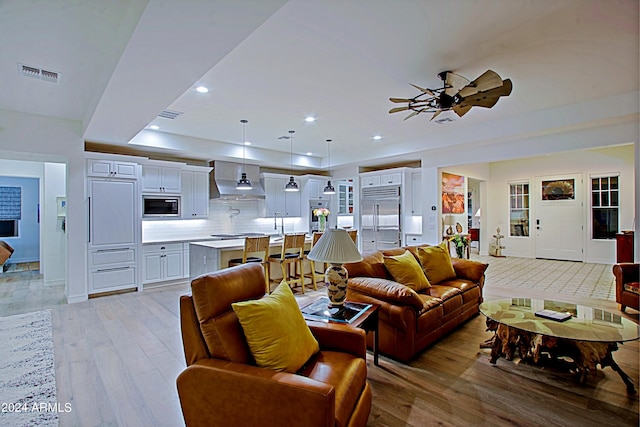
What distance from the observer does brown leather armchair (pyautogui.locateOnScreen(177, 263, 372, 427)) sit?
1383 millimetres

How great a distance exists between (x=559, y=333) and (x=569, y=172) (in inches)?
305

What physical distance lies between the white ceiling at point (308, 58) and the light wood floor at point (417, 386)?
8.45ft

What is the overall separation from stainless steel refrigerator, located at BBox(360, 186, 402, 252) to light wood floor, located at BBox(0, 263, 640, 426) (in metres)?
3.67

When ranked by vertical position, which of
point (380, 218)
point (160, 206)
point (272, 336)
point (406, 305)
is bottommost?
point (406, 305)

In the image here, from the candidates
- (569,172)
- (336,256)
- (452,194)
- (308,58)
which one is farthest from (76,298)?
(569,172)

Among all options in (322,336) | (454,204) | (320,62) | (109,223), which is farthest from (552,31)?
(109,223)

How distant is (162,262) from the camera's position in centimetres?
592

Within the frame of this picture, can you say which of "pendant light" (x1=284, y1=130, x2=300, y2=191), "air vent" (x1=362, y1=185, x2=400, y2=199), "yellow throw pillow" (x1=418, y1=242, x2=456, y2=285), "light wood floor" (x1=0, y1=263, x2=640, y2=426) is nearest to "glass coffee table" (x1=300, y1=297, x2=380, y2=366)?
"light wood floor" (x1=0, y1=263, x2=640, y2=426)

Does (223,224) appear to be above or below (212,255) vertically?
above

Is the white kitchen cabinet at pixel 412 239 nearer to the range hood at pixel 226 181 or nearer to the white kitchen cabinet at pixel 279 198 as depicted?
the white kitchen cabinet at pixel 279 198

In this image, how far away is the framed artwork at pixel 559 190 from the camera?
26.9 feet

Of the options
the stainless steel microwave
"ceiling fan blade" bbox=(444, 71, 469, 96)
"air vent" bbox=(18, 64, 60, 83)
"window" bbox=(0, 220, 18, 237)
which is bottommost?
"window" bbox=(0, 220, 18, 237)

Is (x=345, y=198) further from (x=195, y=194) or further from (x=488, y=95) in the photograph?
(x=488, y=95)

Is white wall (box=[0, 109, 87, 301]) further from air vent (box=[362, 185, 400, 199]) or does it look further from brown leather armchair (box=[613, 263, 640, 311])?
brown leather armchair (box=[613, 263, 640, 311])
